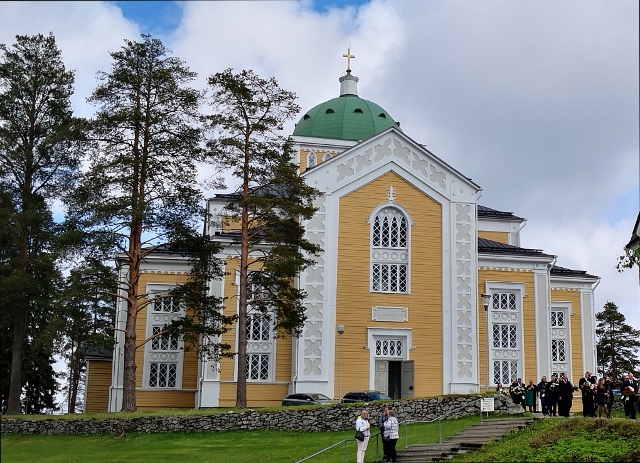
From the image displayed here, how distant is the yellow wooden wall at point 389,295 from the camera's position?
1453 inches

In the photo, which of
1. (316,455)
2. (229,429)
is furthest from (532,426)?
(229,429)

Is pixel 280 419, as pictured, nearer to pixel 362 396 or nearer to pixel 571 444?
pixel 362 396

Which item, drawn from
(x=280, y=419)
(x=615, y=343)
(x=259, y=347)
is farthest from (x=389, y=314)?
(x=615, y=343)

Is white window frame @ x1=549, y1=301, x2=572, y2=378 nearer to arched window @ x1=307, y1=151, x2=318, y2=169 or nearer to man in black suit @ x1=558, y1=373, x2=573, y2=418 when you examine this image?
man in black suit @ x1=558, y1=373, x2=573, y2=418

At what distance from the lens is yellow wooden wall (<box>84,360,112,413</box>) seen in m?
42.0

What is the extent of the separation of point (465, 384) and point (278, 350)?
340 inches

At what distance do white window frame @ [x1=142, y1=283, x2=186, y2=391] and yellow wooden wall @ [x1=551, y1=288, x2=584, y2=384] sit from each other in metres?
19.3

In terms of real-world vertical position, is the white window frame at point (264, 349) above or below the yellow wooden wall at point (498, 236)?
below

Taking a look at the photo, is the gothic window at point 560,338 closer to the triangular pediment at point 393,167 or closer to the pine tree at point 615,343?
the triangular pediment at point 393,167

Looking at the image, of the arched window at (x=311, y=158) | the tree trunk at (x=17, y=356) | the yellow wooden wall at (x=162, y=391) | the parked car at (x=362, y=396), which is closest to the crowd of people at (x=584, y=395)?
the parked car at (x=362, y=396)

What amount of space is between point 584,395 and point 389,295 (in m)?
13.6

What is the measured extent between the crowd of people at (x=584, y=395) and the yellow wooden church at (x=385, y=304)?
813 centimetres

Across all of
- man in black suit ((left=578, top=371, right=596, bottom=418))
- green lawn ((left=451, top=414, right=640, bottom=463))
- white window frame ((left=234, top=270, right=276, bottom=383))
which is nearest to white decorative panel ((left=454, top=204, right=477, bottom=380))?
white window frame ((left=234, top=270, right=276, bottom=383))

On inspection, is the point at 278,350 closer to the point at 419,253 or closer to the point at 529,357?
the point at 419,253
